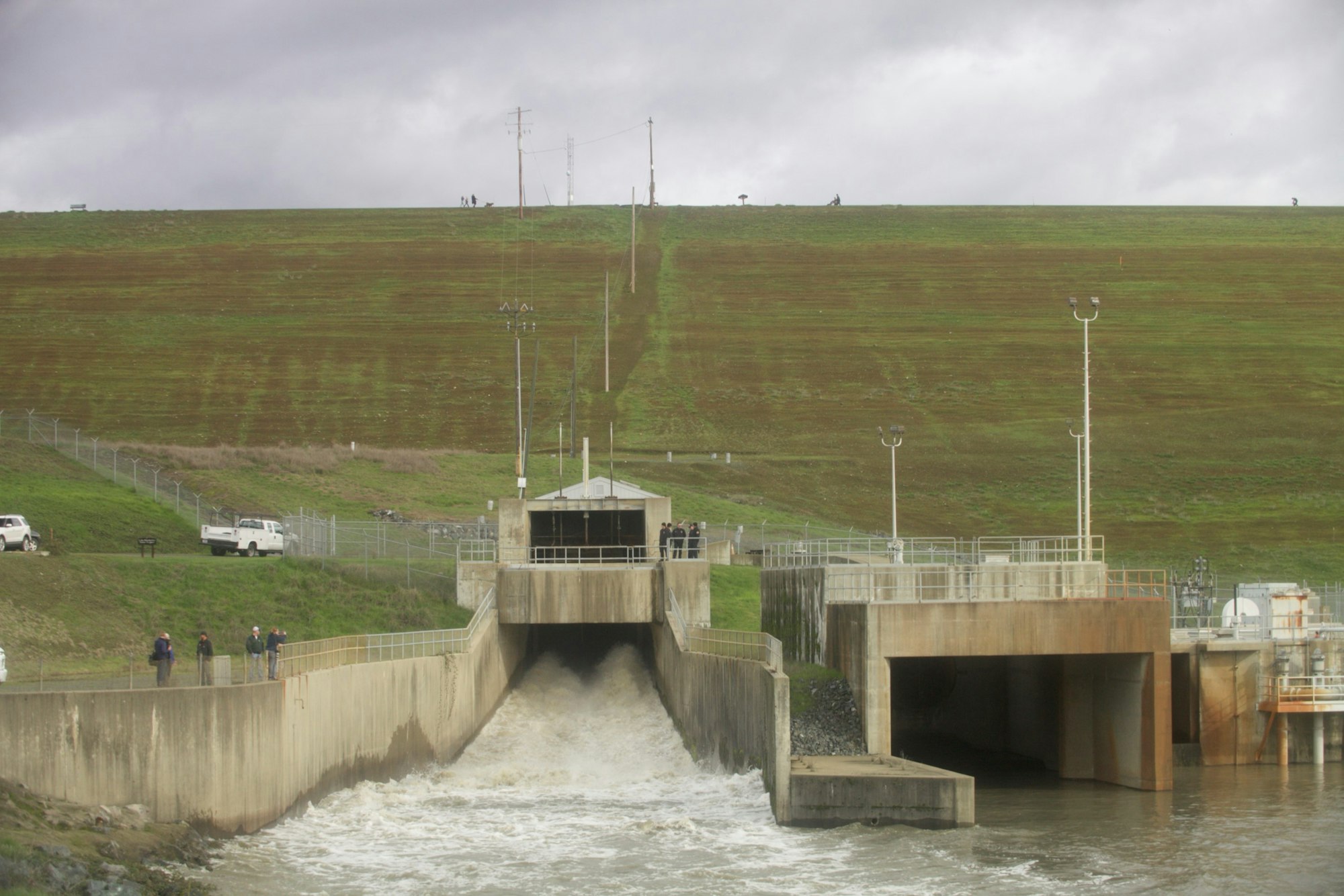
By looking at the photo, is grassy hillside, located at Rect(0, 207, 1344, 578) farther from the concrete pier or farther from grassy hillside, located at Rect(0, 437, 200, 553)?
the concrete pier

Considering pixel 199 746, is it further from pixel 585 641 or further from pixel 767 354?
pixel 767 354

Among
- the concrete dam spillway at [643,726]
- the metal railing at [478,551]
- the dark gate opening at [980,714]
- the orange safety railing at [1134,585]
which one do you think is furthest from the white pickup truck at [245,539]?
the orange safety railing at [1134,585]

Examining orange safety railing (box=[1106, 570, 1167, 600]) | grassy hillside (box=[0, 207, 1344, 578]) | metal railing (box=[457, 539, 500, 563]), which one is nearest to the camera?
orange safety railing (box=[1106, 570, 1167, 600])

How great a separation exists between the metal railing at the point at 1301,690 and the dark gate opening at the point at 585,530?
20.5m

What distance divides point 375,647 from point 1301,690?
73.0 ft

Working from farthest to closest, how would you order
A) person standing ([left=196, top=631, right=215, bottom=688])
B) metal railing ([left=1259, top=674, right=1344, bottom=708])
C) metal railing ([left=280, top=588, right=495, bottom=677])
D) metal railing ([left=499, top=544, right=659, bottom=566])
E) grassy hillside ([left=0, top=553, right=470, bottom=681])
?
1. metal railing ([left=499, top=544, right=659, bottom=566])
2. metal railing ([left=1259, top=674, right=1344, bottom=708])
3. grassy hillside ([left=0, top=553, right=470, bottom=681])
4. metal railing ([left=280, top=588, right=495, bottom=677])
5. person standing ([left=196, top=631, right=215, bottom=688])

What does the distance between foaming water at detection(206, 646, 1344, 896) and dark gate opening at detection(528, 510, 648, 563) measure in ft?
49.6

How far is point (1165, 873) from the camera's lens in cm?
2553

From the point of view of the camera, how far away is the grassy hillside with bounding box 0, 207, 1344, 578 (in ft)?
235

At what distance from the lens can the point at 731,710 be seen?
3434 centimetres

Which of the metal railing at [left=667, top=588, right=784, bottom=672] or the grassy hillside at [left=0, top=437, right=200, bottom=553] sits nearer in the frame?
the metal railing at [left=667, top=588, right=784, bottom=672]

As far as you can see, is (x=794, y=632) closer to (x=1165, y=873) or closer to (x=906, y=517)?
(x=1165, y=873)

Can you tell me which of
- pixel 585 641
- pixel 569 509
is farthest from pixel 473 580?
pixel 585 641

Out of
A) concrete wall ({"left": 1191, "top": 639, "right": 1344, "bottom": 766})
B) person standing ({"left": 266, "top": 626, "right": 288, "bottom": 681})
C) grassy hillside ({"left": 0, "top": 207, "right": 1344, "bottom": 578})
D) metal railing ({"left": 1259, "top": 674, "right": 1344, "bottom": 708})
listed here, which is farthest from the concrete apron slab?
grassy hillside ({"left": 0, "top": 207, "right": 1344, "bottom": 578})
